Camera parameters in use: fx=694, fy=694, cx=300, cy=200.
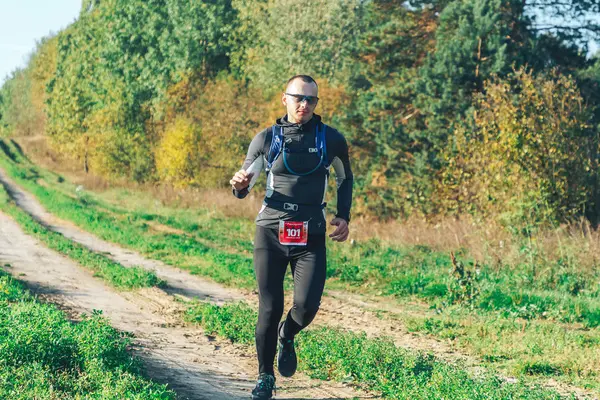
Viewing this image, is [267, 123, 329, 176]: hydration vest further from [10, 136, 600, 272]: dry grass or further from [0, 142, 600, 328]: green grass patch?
[10, 136, 600, 272]: dry grass

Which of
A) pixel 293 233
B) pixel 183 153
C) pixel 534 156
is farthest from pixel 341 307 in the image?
pixel 183 153

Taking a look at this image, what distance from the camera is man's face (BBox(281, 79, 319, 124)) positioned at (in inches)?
204

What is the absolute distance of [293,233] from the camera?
524cm

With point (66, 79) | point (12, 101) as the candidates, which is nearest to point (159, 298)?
point (66, 79)

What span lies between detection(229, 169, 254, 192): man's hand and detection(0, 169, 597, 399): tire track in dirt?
2.82m

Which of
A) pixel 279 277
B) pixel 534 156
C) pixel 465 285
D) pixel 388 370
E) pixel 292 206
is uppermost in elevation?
pixel 534 156

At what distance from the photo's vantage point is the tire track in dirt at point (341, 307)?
7359 millimetres

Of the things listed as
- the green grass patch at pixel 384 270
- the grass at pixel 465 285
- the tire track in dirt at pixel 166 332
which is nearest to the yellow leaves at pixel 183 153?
the green grass patch at pixel 384 270

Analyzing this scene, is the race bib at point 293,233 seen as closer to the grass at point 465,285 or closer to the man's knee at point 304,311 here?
the man's knee at point 304,311

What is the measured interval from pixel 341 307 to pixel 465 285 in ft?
5.99

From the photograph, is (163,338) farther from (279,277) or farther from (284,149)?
(284,149)

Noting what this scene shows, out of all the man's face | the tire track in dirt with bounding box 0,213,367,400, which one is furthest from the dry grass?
the man's face

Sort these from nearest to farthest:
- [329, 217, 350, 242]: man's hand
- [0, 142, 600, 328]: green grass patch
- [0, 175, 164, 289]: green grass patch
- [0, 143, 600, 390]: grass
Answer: [329, 217, 350, 242]: man's hand < [0, 143, 600, 390]: grass < [0, 142, 600, 328]: green grass patch < [0, 175, 164, 289]: green grass patch

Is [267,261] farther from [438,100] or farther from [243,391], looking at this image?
[438,100]
